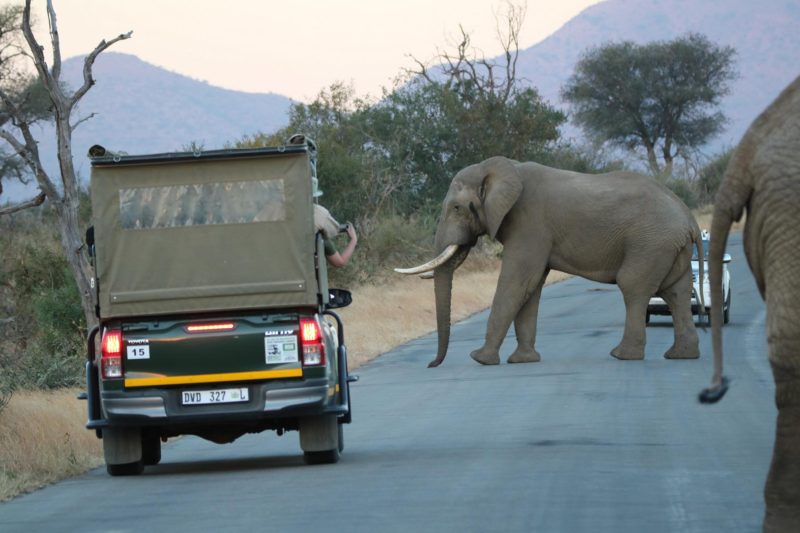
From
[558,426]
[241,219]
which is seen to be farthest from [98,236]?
[558,426]

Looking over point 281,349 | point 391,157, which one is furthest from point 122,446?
point 391,157

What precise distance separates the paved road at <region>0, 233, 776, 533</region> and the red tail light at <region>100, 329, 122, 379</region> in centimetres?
83

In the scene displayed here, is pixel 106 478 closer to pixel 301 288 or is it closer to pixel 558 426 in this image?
pixel 301 288

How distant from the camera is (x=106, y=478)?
471 inches

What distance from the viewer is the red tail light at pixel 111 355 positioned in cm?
1142

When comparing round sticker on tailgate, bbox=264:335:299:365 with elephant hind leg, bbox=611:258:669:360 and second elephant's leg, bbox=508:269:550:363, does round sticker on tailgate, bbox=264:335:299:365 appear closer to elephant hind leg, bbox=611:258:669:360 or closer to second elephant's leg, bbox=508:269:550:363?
second elephant's leg, bbox=508:269:550:363

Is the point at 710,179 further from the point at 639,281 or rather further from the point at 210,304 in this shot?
the point at 210,304

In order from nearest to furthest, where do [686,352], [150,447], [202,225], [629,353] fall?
1. [202,225]
2. [150,447]
3. [629,353]
4. [686,352]

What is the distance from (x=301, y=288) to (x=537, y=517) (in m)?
3.59

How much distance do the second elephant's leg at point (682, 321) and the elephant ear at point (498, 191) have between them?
8.58 feet

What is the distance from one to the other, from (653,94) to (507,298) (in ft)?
244

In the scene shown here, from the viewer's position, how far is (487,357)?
2117cm

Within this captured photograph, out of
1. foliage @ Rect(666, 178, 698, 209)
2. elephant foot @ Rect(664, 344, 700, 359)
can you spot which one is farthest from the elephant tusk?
foliage @ Rect(666, 178, 698, 209)

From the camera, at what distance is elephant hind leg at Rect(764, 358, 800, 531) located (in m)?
6.68
